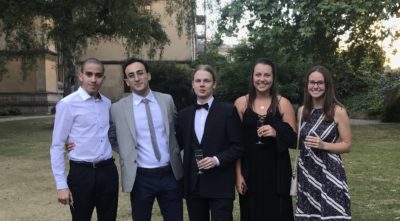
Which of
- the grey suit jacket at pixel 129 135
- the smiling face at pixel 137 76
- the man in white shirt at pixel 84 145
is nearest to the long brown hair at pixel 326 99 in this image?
the grey suit jacket at pixel 129 135

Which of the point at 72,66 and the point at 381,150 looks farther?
the point at 72,66

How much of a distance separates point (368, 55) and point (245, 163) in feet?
57.7

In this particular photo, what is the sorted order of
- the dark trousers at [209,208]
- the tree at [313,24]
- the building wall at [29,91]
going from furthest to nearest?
the building wall at [29,91] → the tree at [313,24] → the dark trousers at [209,208]

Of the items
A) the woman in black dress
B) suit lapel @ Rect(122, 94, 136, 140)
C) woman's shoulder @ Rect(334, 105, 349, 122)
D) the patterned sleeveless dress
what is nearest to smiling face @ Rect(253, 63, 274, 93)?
the woman in black dress

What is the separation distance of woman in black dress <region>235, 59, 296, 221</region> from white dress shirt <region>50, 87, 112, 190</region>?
1.18 meters

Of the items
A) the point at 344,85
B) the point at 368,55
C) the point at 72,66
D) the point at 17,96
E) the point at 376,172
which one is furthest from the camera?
the point at 17,96

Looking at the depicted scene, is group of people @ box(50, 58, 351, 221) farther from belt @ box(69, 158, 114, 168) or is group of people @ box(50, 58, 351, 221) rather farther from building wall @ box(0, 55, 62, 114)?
building wall @ box(0, 55, 62, 114)

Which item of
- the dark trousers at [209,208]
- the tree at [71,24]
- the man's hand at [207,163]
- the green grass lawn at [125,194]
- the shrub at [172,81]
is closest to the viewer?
the man's hand at [207,163]

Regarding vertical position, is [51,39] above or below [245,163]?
above

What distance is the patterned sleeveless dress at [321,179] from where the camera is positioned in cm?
415

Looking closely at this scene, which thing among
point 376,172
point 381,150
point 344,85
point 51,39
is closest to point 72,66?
point 51,39

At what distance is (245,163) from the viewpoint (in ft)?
13.8

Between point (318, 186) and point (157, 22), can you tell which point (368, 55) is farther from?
point (318, 186)

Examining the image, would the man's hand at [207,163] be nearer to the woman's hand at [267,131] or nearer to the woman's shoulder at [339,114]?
the woman's hand at [267,131]
